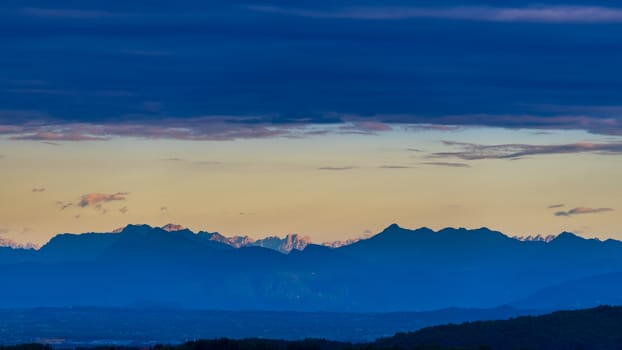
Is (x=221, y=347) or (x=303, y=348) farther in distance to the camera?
(x=303, y=348)

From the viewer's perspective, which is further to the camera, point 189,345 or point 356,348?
point 356,348

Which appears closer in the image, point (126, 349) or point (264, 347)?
point (264, 347)

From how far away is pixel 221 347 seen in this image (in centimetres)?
17350

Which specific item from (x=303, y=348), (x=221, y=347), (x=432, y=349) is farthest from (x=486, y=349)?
(x=221, y=347)

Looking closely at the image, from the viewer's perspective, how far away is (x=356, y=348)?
186500 millimetres

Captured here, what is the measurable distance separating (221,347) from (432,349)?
108ft

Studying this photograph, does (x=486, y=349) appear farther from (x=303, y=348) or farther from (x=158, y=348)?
(x=158, y=348)

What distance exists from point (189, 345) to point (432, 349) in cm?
3626

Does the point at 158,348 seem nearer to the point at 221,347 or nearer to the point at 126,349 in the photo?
the point at 221,347

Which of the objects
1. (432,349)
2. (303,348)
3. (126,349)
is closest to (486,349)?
(432,349)

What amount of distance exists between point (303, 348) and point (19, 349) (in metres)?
36.9

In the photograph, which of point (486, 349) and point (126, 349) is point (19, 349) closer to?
point (126, 349)

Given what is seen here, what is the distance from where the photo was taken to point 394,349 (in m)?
181

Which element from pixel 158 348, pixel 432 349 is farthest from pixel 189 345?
pixel 432 349
